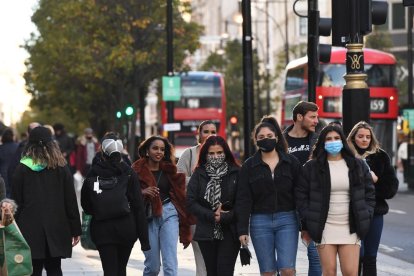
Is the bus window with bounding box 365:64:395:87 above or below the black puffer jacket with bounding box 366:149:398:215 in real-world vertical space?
above

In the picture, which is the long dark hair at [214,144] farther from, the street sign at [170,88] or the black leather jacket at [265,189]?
the street sign at [170,88]

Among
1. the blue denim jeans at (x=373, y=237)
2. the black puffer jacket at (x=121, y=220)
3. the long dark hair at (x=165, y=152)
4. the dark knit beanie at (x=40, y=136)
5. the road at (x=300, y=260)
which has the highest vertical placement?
the dark knit beanie at (x=40, y=136)

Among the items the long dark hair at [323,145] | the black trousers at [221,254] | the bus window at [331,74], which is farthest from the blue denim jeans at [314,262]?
the bus window at [331,74]

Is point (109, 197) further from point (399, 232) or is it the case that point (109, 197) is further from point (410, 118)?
point (410, 118)

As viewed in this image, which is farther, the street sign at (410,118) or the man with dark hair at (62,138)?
the street sign at (410,118)

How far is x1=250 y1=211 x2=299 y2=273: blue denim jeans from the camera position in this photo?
32.7 feet

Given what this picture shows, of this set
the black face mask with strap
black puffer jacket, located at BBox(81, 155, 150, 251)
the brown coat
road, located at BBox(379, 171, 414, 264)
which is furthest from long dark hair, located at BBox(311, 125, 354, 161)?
road, located at BBox(379, 171, 414, 264)

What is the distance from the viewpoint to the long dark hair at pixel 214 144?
33.8ft

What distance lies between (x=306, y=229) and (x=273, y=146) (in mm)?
702

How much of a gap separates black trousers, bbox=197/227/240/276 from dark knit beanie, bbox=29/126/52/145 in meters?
1.53

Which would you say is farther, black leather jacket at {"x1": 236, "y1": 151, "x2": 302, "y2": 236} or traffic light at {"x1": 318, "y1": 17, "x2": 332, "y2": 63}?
traffic light at {"x1": 318, "y1": 17, "x2": 332, "y2": 63}

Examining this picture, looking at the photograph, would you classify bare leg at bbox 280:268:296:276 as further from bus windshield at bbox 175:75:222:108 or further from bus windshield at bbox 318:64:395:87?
bus windshield at bbox 175:75:222:108

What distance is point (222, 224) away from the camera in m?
10.2

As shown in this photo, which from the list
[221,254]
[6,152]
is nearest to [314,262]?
[221,254]
